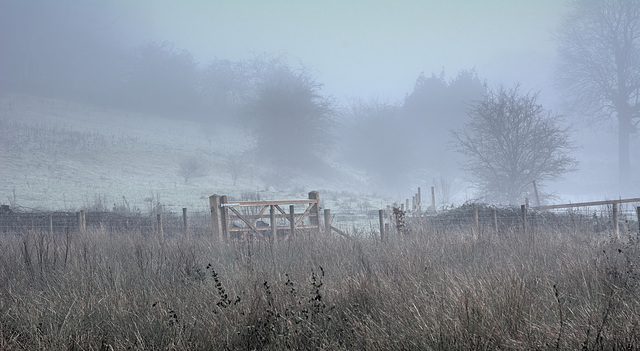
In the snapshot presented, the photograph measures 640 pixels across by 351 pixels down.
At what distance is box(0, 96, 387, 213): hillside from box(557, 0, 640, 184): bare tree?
21625 millimetres

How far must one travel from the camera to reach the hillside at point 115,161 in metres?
29.1

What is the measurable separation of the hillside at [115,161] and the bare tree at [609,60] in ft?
70.9

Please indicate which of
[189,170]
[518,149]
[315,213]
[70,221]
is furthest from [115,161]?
[315,213]

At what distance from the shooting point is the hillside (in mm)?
29078

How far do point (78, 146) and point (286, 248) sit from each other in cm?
3939

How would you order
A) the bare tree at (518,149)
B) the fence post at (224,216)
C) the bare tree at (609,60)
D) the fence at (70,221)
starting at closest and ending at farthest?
the fence post at (224,216)
the fence at (70,221)
the bare tree at (518,149)
the bare tree at (609,60)

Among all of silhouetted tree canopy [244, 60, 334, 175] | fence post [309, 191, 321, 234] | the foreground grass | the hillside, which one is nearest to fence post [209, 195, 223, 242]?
fence post [309, 191, 321, 234]

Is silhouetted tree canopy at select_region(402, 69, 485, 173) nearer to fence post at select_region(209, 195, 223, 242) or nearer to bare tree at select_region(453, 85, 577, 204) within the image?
bare tree at select_region(453, 85, 577, 204)

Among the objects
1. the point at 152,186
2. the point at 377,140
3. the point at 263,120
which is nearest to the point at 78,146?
the point at 152,186

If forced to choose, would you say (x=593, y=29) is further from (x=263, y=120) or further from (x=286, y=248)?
(x=286, y=248)

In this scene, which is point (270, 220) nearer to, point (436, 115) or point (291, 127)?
point (291, 127)

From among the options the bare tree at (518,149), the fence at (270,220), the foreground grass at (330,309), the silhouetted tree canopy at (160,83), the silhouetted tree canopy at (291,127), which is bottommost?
the foreground grass at (330,309)

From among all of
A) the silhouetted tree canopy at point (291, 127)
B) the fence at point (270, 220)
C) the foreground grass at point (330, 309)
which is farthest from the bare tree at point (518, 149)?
the silhouetted tree canopy at point (291, 127)

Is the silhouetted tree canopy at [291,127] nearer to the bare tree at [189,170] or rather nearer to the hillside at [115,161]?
the hillside at [115,161]
